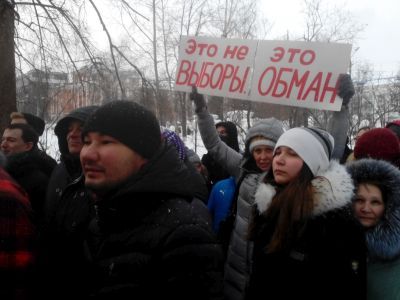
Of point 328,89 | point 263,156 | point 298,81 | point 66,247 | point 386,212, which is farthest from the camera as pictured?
point 298,81

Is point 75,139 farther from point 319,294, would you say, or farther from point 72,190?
point 319,294

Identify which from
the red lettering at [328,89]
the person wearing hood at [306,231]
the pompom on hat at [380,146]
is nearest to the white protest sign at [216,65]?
the red lettering at [328,89]

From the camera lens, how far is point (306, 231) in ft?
6.33

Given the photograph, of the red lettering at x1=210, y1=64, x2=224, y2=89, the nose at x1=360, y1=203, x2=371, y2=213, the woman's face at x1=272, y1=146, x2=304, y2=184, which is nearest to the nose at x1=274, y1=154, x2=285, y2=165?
the woman's face at x1=272, y1=146, x2=304, y2=184

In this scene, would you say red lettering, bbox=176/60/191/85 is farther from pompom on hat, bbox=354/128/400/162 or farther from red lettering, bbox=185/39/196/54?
pompom on hat, bbox=354/128/400/162

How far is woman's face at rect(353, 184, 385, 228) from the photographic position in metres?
2.14

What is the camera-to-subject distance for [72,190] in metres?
2.15

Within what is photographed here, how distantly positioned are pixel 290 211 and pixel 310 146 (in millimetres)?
382

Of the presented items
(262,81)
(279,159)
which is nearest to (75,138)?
(279,159)

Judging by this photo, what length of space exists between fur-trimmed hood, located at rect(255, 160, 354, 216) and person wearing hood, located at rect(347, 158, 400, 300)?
0.18m

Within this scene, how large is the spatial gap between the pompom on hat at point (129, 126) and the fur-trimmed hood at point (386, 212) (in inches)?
47.3

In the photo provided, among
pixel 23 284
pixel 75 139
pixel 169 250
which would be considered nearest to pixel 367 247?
pixel 169 250

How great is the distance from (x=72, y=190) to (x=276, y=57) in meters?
1.92

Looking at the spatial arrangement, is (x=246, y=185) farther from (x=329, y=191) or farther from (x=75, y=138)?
(x=75, y=138)
